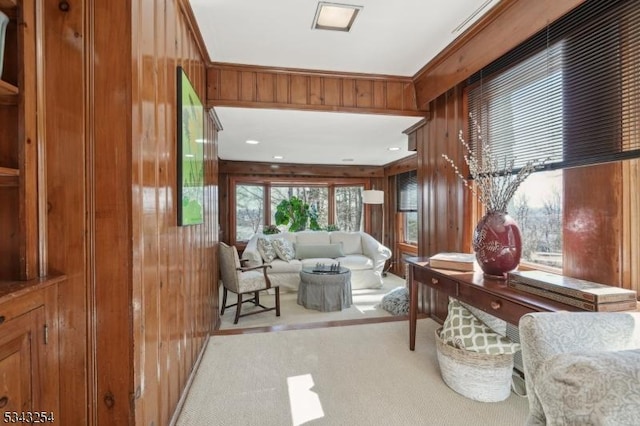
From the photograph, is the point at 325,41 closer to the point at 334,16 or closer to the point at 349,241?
the point at 334,16

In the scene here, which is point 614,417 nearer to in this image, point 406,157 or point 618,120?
point 618,120

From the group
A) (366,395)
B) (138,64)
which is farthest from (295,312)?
(138,64)

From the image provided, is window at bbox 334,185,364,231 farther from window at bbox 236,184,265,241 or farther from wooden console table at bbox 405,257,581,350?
wooden console table at bbox 405,257,581,350

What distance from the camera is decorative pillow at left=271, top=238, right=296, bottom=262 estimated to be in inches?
201

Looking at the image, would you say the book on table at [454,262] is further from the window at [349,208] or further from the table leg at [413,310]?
the window at [349,208]

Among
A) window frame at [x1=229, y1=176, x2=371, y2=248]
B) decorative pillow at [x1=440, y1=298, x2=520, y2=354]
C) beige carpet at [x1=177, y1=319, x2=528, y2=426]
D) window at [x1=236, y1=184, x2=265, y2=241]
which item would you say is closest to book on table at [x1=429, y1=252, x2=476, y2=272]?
decorative pillow at [x1=440, y1=298, x2=520, y2=354]

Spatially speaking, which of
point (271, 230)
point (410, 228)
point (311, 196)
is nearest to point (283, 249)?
point (271, 230)

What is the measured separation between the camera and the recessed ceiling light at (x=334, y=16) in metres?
1.85

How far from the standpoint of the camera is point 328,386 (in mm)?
1997

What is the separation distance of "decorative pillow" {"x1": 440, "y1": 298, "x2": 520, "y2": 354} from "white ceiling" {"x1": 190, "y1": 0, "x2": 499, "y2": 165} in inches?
76.7

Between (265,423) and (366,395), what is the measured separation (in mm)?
627

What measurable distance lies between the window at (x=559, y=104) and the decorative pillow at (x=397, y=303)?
5.46 ft

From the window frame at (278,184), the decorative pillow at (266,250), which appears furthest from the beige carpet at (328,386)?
the window frame at (278,184)

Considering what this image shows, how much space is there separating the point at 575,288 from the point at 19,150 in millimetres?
2150
